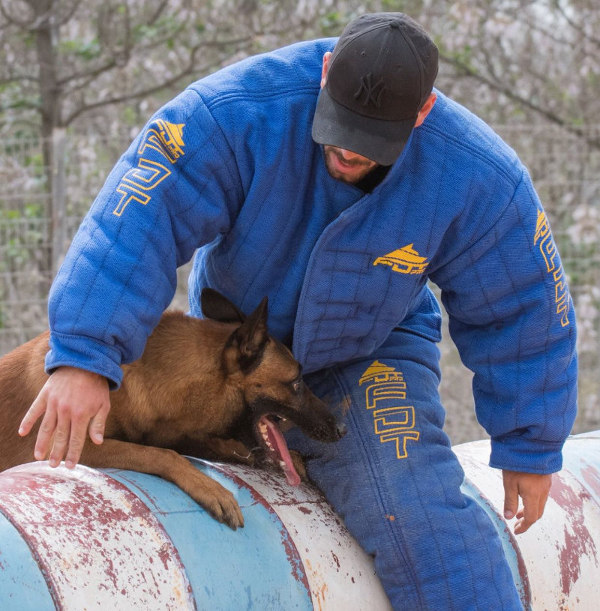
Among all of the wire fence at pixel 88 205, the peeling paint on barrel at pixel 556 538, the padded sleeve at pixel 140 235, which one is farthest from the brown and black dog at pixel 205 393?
the wire fence at pixel 88 205

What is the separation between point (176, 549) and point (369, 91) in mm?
1163

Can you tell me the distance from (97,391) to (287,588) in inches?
26.5

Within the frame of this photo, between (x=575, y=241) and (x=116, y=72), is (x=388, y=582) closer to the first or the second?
(x=575, y=241)

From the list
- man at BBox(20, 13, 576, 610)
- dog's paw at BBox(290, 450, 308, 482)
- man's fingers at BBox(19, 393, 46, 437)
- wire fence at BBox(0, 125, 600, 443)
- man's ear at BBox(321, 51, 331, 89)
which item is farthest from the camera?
wire fence at BBox(0, 125, 600, 443)

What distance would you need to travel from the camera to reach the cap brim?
235cm

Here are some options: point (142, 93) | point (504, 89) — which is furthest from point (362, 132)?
point (504, 89)

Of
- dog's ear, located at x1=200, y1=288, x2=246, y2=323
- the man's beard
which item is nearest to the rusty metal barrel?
dog's ear, located at x1=200, y1=288, x2=246, y2=323

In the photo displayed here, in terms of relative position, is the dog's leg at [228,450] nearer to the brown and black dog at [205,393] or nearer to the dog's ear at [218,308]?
the brown and black dog at [205,393]

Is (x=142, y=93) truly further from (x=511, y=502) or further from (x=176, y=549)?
(x=176, y=549)

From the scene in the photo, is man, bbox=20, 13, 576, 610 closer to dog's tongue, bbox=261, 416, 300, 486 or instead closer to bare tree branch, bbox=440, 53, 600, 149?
dog's tongue, bbox=261, 416, 300, 486

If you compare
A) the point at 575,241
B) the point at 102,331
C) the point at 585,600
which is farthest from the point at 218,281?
the point at 575,241

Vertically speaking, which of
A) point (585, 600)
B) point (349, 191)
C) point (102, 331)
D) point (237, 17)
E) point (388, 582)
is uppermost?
point (237, 17)

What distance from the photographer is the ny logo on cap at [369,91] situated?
2.30m

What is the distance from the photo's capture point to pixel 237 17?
862cm
